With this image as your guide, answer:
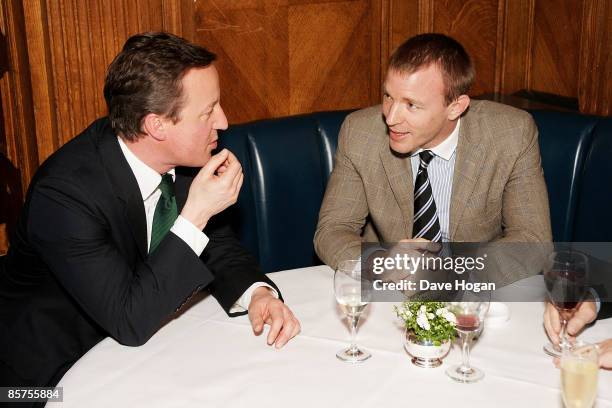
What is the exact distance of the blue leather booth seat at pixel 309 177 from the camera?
2.75 metres

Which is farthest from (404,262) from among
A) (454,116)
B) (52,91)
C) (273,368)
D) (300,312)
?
(52,91)

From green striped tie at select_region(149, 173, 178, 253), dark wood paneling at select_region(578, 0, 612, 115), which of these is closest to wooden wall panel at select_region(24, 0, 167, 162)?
green striped tie at select_region(149, 173, 178, 253)

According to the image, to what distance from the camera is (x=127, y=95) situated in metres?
2.04

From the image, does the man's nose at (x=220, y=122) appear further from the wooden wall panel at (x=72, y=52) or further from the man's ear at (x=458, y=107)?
the wooden wall panel at (x=72, y=52)

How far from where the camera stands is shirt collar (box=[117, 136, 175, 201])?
6.88ft

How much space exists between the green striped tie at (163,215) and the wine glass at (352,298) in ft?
2.31

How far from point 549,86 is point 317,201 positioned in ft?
4.69

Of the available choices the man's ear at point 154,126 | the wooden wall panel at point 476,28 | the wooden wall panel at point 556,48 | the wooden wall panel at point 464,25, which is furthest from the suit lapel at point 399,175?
the wooden wall panel at point 556,48

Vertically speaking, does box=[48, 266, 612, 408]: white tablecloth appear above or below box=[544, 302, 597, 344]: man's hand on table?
below

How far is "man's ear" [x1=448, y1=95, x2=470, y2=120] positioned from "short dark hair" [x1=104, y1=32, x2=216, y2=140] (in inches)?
32.7

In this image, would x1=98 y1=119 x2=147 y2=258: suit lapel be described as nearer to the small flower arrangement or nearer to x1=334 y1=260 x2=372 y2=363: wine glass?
x1=334 y1=260 x2=372 y2=363: wine glass

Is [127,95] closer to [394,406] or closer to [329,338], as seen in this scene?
[329,338]

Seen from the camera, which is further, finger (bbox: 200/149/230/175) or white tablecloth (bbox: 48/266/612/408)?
finger (bbox: 200/149/230/175)

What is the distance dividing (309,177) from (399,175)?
0.42 m
